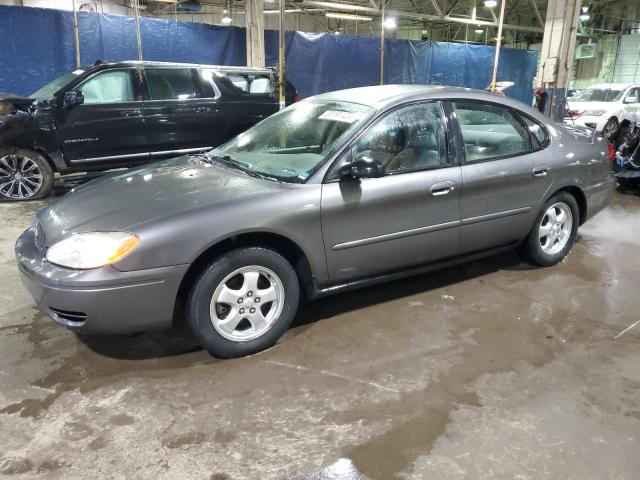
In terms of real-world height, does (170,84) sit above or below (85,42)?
below

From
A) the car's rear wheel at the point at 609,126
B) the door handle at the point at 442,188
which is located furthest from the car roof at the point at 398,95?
the car's rear wheel at the point at 609,126

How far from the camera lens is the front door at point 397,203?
10.1 ft

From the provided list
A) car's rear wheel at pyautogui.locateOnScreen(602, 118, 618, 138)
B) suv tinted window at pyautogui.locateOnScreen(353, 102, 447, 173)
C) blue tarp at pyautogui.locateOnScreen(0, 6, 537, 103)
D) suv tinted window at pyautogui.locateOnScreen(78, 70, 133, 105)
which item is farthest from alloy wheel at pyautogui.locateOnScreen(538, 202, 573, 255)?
car's rear wheel at pyautogui.locateOnScreen(602, 118, 618, 138)

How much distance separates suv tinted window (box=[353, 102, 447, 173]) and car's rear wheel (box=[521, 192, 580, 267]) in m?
1.20

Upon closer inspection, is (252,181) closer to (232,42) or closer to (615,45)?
(232,42)

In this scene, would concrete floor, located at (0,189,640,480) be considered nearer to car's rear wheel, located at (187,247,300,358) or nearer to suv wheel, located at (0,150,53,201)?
car's rear wheel, located at (187,247,300,358)

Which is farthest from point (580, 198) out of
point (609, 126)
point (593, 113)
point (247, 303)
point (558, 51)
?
point (593, 113)

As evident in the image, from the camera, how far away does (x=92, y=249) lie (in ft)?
8.42

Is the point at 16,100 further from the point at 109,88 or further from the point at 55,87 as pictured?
the point at 109,88

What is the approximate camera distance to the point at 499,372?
109 inches

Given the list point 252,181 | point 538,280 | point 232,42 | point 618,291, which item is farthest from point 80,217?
point 232,42

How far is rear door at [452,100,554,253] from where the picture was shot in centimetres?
357

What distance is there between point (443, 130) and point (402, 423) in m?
2.01

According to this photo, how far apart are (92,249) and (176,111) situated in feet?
16.4
